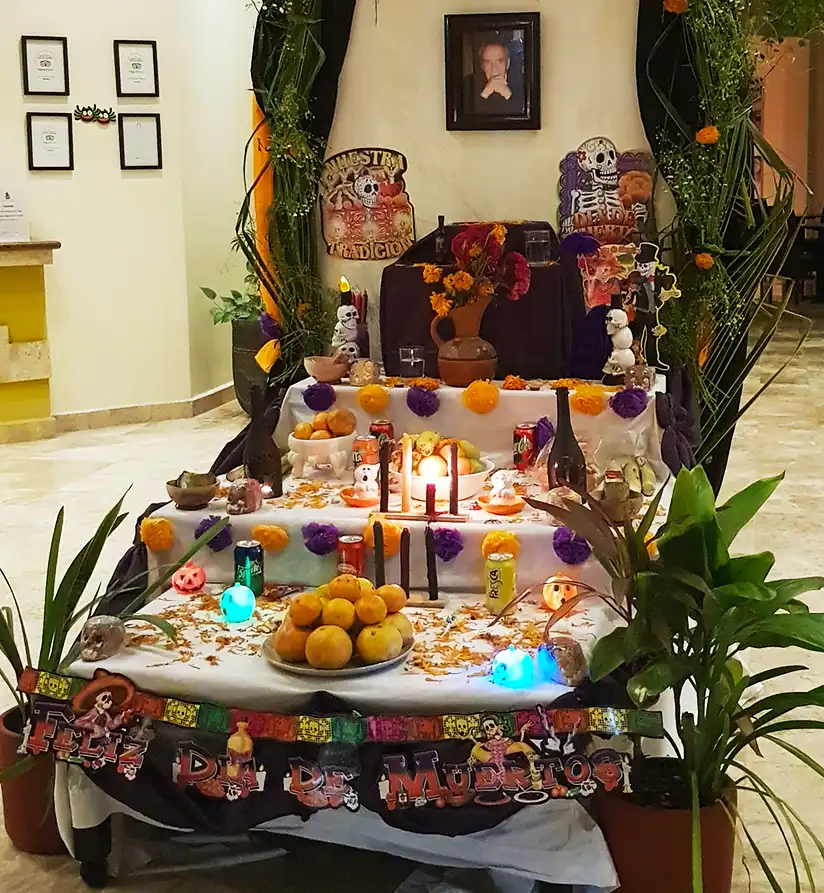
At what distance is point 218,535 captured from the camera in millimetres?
3391

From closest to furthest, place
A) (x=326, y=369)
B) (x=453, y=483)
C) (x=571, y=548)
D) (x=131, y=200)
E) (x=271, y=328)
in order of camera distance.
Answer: (x=571, y=548), (x=453, y=483), (x=326, y=369), (x=271, y=328), (x=131, y=200)

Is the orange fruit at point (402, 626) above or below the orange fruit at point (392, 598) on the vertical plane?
below

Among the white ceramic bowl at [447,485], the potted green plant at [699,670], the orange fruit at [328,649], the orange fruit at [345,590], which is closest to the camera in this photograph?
the potted green plant at [699,670]

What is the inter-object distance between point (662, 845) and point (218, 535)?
4.90 feet

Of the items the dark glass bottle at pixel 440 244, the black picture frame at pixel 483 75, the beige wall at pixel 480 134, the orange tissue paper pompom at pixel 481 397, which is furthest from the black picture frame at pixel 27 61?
the orange tissue paper pompom at pixel 481 397

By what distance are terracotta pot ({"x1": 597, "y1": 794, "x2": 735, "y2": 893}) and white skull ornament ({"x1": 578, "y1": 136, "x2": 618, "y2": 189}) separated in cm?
245

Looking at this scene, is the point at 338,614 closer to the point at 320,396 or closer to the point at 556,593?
the point at 556,593

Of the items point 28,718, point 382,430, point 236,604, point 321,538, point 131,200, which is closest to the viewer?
point 28,718

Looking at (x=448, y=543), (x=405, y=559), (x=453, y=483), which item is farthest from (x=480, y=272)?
(x=405, y=559)

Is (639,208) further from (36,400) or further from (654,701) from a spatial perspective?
(36,400)

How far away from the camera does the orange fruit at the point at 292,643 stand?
8.91 ft

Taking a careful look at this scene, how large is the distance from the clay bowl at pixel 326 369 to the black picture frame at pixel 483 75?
96 cm

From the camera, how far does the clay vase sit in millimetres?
4074

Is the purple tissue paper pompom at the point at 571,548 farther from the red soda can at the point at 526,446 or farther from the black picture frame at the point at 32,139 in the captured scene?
the black picture frame at the point at 32,139
